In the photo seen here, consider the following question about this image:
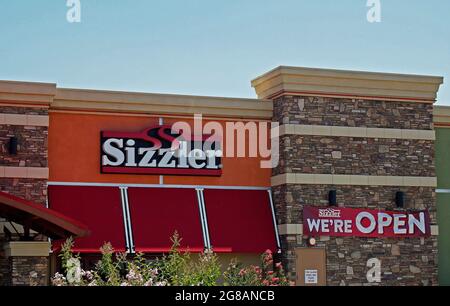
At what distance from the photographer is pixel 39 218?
2172 cm

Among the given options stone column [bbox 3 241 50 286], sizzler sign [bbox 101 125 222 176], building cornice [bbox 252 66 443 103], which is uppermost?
building cornice [bbox 252 66 443 103]

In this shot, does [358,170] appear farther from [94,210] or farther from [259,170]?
[94,210]

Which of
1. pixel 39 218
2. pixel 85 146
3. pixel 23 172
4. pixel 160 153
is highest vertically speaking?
pixel 85 146

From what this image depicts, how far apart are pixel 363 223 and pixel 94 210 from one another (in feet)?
26.7

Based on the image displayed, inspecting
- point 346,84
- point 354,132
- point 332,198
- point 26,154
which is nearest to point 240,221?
point 332,198

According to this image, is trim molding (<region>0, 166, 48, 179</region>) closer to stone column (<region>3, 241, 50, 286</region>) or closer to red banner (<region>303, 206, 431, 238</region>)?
stone column (<region>3, 241, 50, 286</region>)

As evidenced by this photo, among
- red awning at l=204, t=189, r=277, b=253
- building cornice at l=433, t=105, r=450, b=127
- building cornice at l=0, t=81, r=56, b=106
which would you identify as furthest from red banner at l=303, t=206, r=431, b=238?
building cornice at l=0, t=81, r=56, b=106

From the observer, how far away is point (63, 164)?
25.0 metres

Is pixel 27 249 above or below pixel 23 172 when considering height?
below

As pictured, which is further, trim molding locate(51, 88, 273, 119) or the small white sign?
the small white sign

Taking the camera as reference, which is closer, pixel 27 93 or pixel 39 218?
pixel 39 218

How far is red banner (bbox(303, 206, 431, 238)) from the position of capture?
2581 cm

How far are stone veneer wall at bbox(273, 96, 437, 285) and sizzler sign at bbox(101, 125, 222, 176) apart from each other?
220 cm

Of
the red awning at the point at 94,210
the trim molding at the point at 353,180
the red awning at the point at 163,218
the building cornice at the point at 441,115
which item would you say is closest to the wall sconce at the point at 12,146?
the red awning at the point at 94,210
